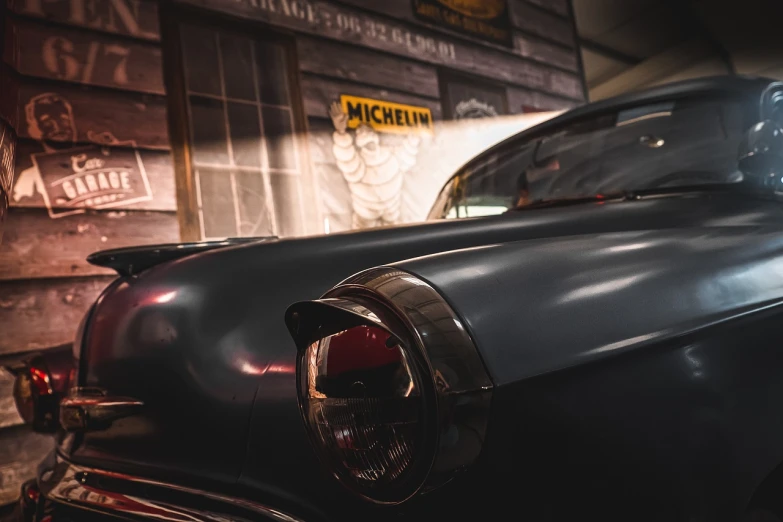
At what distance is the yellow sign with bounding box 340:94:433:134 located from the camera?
4.12 metres

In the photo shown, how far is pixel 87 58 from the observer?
9.80 feet

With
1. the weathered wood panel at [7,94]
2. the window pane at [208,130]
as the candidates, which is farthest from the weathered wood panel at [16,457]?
the weathered wood panel at [7,94]

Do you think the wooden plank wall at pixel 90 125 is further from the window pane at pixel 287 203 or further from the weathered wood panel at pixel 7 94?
the weathered wood panel at pixel 7 94

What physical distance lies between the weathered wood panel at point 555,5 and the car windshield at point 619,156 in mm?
4287

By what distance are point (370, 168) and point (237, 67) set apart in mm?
1043

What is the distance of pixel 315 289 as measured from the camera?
117 centimetres

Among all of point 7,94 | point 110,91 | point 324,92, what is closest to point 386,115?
point 324,92

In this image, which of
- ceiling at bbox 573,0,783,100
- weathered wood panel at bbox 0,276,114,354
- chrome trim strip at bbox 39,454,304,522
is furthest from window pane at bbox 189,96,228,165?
ceiling at bbox 573,0,783,100

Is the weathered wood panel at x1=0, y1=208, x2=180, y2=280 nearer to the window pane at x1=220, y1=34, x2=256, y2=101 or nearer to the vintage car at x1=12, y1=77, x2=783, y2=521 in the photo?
the window pane at x1=220, y1=34, x2=256, y2=101

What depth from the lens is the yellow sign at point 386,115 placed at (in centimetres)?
412

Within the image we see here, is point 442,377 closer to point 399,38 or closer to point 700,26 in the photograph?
point 399,38

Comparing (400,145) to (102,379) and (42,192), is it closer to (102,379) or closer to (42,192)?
(42,192)

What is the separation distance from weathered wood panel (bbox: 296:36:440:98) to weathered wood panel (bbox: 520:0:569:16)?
6.31 ft

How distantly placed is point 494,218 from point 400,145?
3.04 m
